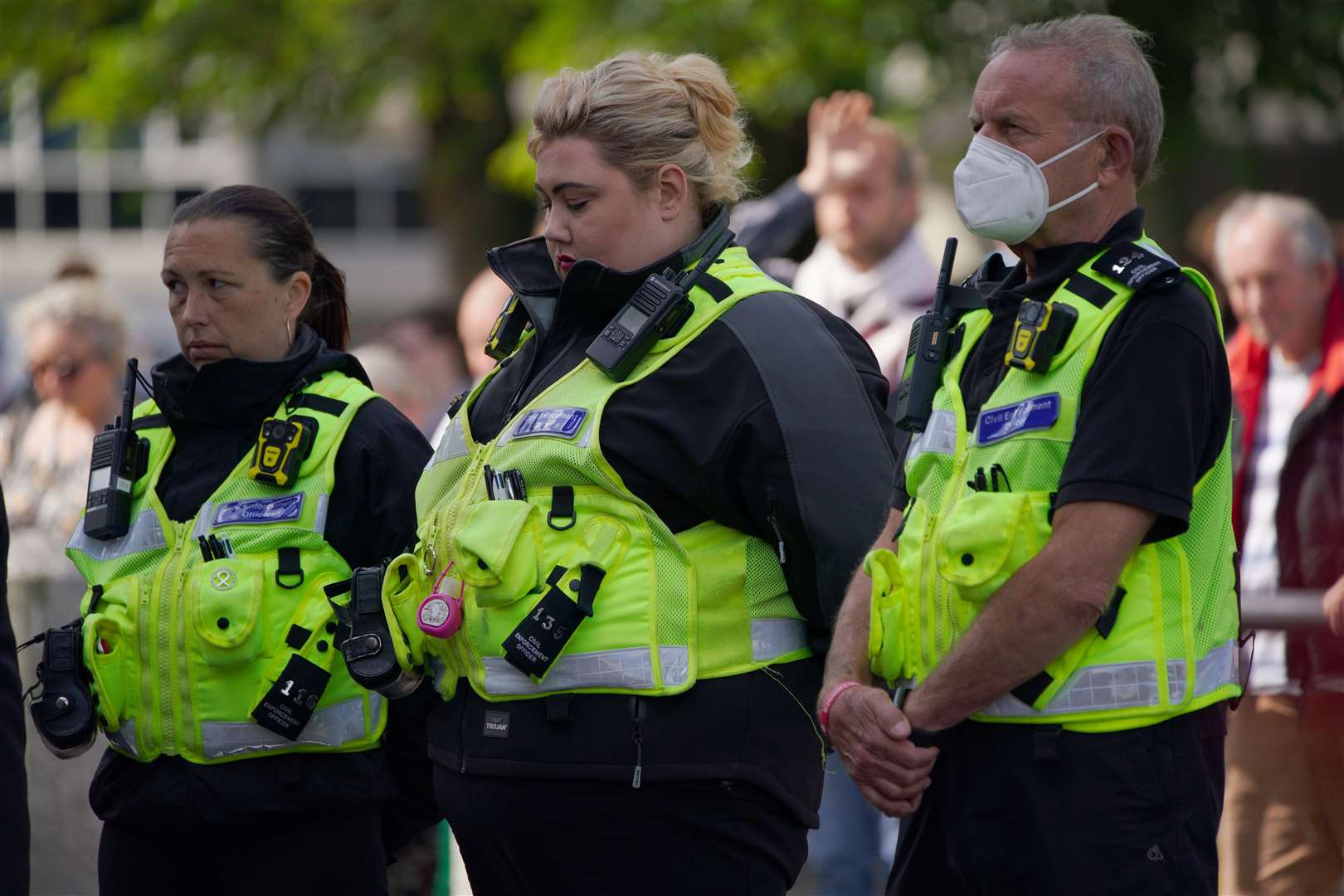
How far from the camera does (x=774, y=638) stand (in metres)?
3.39

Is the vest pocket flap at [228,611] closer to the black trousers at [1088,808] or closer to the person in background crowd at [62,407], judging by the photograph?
the black trousers at [1088,808]

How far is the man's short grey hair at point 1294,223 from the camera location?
581 centimetres

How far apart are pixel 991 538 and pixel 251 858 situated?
182 centimetres

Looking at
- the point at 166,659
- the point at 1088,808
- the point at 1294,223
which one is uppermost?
the point at 1294,223

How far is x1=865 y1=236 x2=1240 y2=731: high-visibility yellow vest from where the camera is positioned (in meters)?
2.93

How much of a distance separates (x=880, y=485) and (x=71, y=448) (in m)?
4.46

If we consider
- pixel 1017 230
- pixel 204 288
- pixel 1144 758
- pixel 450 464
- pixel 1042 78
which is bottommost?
pixel 1144 758

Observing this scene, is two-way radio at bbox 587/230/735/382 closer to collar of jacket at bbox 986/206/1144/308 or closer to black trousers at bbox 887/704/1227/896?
collar of jacket at bbox 986/206/1144/308

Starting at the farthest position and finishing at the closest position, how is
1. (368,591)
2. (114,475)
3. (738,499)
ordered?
(114,475), (368,591), (738,499)

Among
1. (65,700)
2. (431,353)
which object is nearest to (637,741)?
(65,700)

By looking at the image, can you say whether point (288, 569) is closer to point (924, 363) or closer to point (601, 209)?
point (601, 209)

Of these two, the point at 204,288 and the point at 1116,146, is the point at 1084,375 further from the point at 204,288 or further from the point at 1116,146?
the point at 204,288

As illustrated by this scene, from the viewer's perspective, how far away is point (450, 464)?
3621 millimetres

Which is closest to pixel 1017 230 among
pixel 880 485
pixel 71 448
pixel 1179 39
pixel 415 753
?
pixel 880 485
